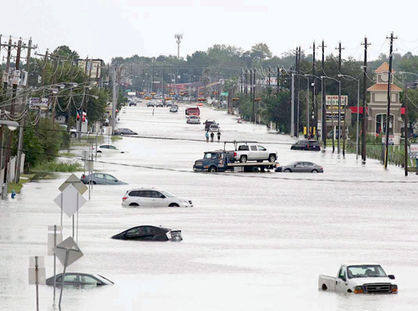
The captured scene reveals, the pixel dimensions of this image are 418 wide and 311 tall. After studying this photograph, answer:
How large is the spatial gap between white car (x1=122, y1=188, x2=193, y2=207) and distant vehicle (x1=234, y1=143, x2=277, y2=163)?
27476 mm

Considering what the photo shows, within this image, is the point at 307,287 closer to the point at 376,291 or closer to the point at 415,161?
the point at 376,291

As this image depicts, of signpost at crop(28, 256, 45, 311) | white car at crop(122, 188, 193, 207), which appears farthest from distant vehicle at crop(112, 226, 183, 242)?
signpost at crop(28, 256, 45, 311)

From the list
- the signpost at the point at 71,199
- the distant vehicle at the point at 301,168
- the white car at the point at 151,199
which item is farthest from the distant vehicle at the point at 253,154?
the signpost at the point at 71,199

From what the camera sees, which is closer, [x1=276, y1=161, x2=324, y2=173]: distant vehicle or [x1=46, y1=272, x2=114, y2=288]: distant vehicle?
[x1=46, y1=272, x2=114, y2=288]: distant vehicle

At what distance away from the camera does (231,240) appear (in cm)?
5612

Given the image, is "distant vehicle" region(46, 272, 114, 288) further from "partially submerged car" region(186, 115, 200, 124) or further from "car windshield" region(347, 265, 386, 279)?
"partially submerged car" region(186, 115, 200, 124)

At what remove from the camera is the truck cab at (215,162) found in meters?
101

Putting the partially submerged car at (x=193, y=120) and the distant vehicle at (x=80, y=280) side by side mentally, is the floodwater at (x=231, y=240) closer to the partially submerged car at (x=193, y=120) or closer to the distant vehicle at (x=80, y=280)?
the distant vehicle at (x=80, y=280)

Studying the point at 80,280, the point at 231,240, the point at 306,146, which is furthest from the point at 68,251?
the point at 306,146

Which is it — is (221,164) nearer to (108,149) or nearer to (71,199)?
(108,149)

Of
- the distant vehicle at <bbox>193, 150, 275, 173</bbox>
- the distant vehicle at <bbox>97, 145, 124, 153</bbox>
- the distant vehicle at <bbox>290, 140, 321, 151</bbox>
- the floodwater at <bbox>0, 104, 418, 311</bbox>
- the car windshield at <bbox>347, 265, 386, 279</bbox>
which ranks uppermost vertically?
the distant vehicle at <bbox>290, 140, 321, 151</bbox>

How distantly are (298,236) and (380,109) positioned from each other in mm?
103313

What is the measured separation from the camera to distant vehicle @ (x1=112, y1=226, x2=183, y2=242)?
55.5 metres

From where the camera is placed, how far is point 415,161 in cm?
11088
